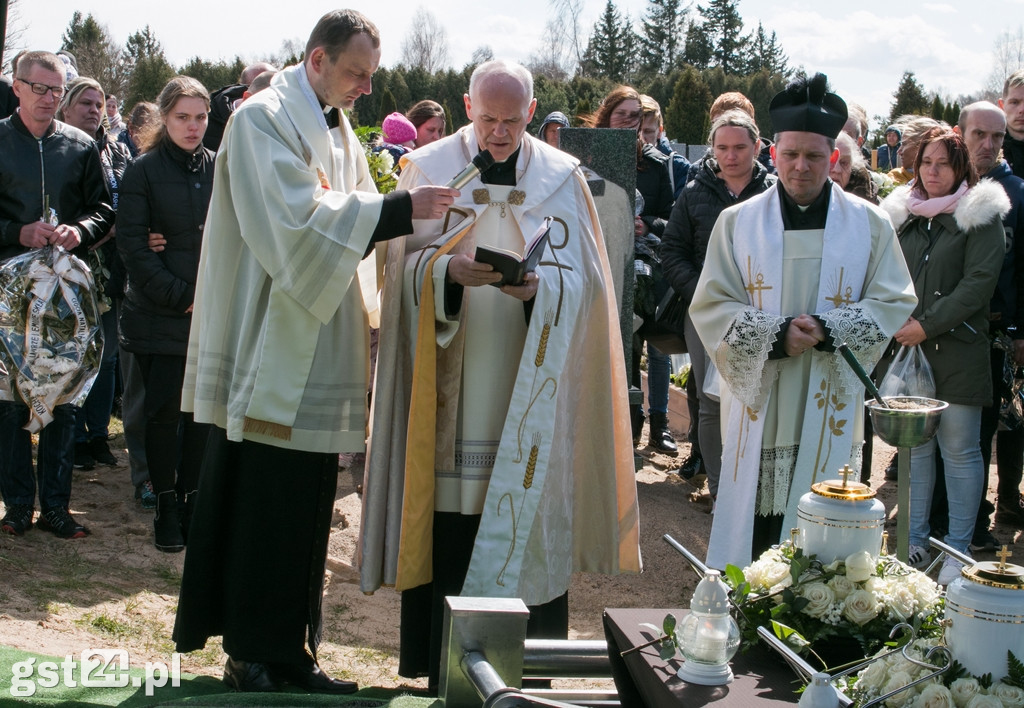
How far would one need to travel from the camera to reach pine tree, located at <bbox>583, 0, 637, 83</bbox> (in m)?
53.1

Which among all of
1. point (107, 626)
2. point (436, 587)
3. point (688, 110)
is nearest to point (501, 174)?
point (436, 587)

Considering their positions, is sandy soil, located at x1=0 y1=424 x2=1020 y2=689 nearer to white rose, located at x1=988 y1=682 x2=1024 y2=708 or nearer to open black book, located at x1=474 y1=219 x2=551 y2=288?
open black book, located at x1=474 y1=219 x2=551 y2=288

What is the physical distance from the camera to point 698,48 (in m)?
55.0

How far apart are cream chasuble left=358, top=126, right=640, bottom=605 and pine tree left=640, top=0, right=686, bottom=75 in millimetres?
53621

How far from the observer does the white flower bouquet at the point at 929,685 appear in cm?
202

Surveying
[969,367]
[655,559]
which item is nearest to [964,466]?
[969,367]

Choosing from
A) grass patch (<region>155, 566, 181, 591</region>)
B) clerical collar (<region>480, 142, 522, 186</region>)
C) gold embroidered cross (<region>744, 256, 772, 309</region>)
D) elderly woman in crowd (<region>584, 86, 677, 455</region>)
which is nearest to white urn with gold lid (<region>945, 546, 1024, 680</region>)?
gold embroidered cross (<region>744, 256, 772, 309</region>)

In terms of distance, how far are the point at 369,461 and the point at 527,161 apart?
4.22 feet

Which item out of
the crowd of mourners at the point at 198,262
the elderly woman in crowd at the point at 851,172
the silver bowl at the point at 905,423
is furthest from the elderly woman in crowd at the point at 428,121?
the silver bowl at the point at 905,423

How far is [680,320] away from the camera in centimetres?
670

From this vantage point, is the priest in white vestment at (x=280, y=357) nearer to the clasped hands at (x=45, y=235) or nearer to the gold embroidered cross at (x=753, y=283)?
the gold embroidered cross at (x=753, y=283)

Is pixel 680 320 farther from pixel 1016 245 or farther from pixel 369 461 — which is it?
pixel 369 461

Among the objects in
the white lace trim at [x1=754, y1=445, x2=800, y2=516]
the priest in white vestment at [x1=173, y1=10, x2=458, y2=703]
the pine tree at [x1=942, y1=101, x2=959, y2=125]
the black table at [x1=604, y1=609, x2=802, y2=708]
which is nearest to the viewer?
the black table at [x1=604, y1=609, x2=802, y2=708]

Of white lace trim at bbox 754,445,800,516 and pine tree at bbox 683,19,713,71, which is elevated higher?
pine tree at bbox 683,19,713,71
